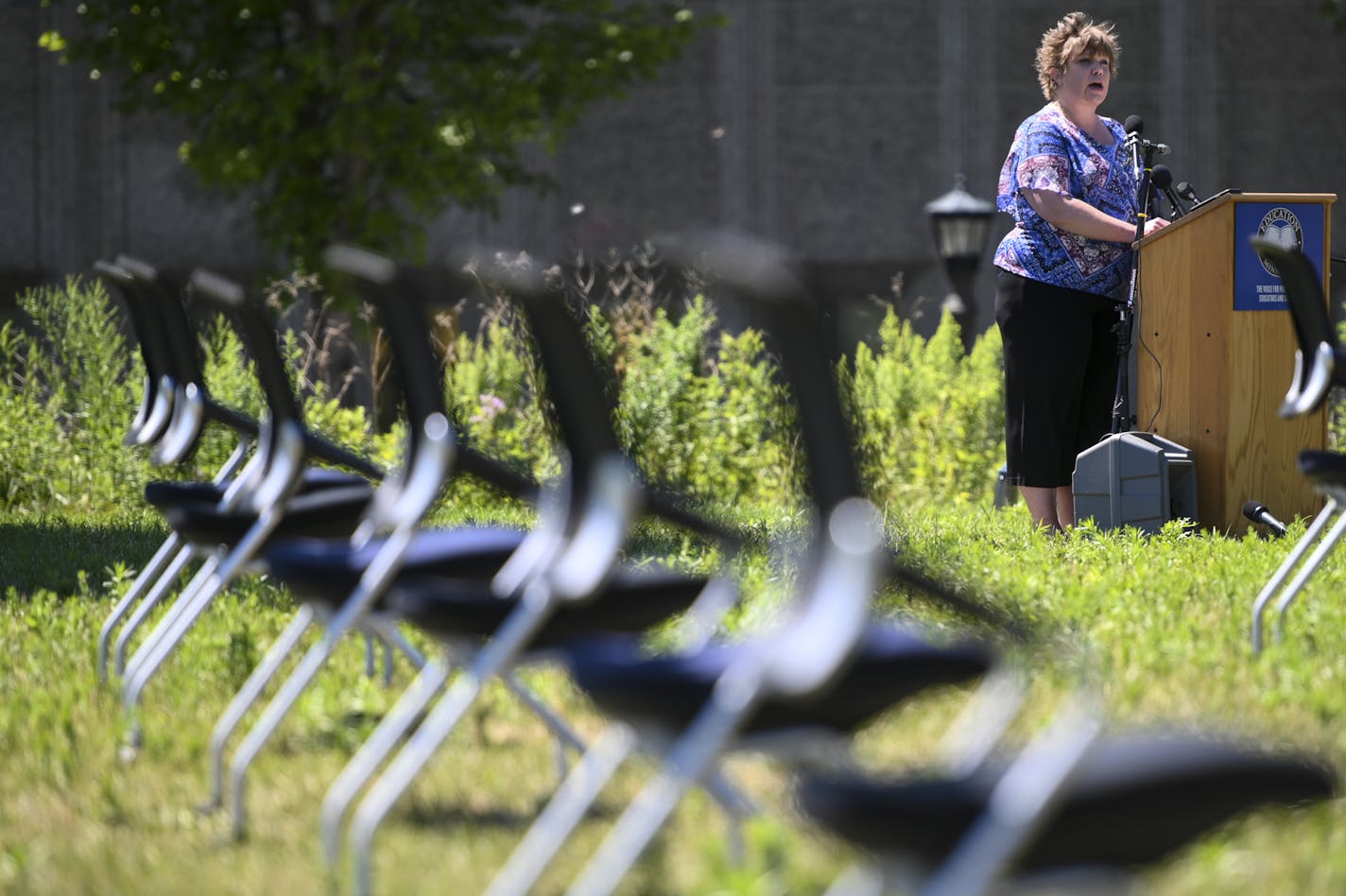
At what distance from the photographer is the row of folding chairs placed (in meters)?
1.96

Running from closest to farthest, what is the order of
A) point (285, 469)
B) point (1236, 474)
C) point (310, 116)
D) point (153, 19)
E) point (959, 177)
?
point (285, 469) < point (1236, 474) < point (153, 19) < point (310, 116) < point (959, 177)

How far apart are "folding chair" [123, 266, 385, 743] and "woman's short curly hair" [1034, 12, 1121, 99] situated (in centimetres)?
363

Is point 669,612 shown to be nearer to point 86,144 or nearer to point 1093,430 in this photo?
point 1093,430

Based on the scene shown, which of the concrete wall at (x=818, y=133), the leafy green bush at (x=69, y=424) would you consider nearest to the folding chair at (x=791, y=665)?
the leafy green bush at (x=69, y=424)

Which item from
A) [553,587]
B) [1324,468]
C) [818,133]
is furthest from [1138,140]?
[818,133]

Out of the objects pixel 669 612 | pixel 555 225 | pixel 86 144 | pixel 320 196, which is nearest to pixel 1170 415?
pixel 669 612

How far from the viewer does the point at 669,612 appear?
9.69ft

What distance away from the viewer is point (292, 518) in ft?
12.4

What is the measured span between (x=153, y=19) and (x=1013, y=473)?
26.0 feet

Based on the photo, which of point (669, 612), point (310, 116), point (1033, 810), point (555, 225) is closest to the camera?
point (1033, 810)

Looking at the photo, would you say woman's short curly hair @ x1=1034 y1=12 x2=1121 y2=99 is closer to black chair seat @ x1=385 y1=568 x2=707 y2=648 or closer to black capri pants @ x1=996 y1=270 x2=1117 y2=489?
black capri pants @ x1=996 y1=270 x2=1117 y2=489

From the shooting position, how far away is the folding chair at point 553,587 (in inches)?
96.0

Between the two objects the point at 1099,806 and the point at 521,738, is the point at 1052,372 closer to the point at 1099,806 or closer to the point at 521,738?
the point at 521,738

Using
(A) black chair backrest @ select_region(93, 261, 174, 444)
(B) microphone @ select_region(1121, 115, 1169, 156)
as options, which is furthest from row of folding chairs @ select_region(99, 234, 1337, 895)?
(B) microphone @ select_region(1121, 115, 1169, 156)
